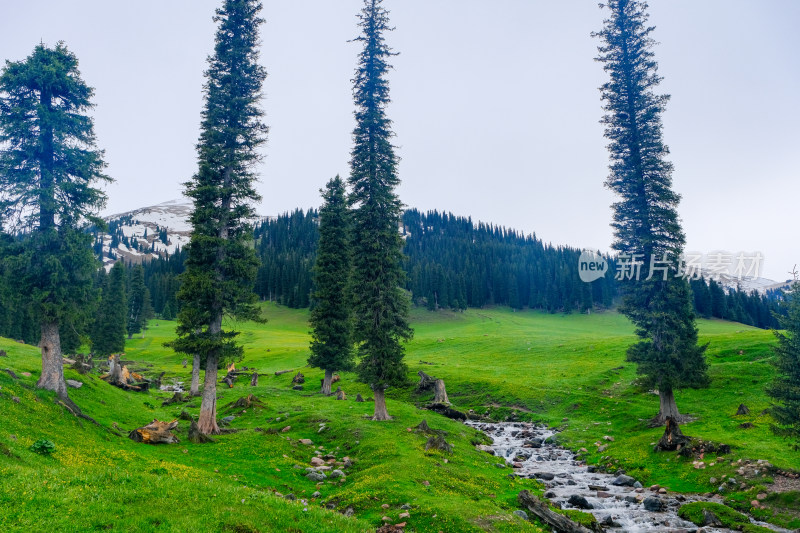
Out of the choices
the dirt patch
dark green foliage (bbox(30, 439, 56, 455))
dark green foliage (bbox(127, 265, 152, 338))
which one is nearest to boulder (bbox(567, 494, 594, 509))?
the dirt patch

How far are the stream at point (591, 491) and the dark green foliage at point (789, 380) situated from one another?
4.63 m

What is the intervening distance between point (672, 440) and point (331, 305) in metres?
31.1

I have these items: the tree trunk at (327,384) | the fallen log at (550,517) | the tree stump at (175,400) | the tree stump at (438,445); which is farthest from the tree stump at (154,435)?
the tree trunk at (327,384)

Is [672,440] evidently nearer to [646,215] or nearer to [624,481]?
[624,481]

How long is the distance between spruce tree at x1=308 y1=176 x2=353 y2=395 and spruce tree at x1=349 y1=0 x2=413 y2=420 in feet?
35.4

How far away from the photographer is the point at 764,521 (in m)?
16.8

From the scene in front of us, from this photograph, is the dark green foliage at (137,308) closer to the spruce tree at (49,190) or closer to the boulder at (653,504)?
the spruce tree at (49,190)

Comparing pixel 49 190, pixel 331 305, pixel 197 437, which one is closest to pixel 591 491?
→ pixel 197 437

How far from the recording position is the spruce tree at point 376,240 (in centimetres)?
3180

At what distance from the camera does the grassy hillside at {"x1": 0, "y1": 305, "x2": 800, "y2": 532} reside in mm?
11336

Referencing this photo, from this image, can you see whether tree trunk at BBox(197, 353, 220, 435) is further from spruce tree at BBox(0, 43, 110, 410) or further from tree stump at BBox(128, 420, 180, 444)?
spruce tree at BBox(0, 43, 110, 410)

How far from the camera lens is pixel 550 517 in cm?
1597

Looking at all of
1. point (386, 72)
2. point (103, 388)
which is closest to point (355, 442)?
point (103, 388)

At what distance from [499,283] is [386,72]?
140 m
